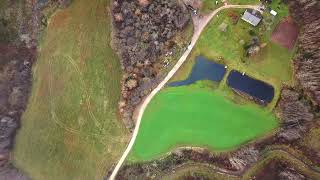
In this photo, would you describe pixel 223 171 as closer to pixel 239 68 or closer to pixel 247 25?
pixel 239 68

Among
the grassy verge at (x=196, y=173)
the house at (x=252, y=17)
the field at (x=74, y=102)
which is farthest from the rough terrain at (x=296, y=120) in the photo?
the field at (x=74, y=102)

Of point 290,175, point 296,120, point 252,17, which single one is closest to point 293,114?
point 296,120

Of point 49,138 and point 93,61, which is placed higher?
point 93,61

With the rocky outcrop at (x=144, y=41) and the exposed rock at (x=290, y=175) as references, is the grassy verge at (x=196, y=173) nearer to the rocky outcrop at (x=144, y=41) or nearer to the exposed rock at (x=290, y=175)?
the exposed rock at (x=290, y=175)

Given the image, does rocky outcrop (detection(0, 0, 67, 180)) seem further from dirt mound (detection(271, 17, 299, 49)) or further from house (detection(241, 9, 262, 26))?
dirt mound (detection(271, 17, 299, 49))

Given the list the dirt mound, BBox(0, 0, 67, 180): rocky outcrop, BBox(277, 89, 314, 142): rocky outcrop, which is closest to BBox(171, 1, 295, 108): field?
the dirt mound

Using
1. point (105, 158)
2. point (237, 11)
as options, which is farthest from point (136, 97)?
point (237, 11)
